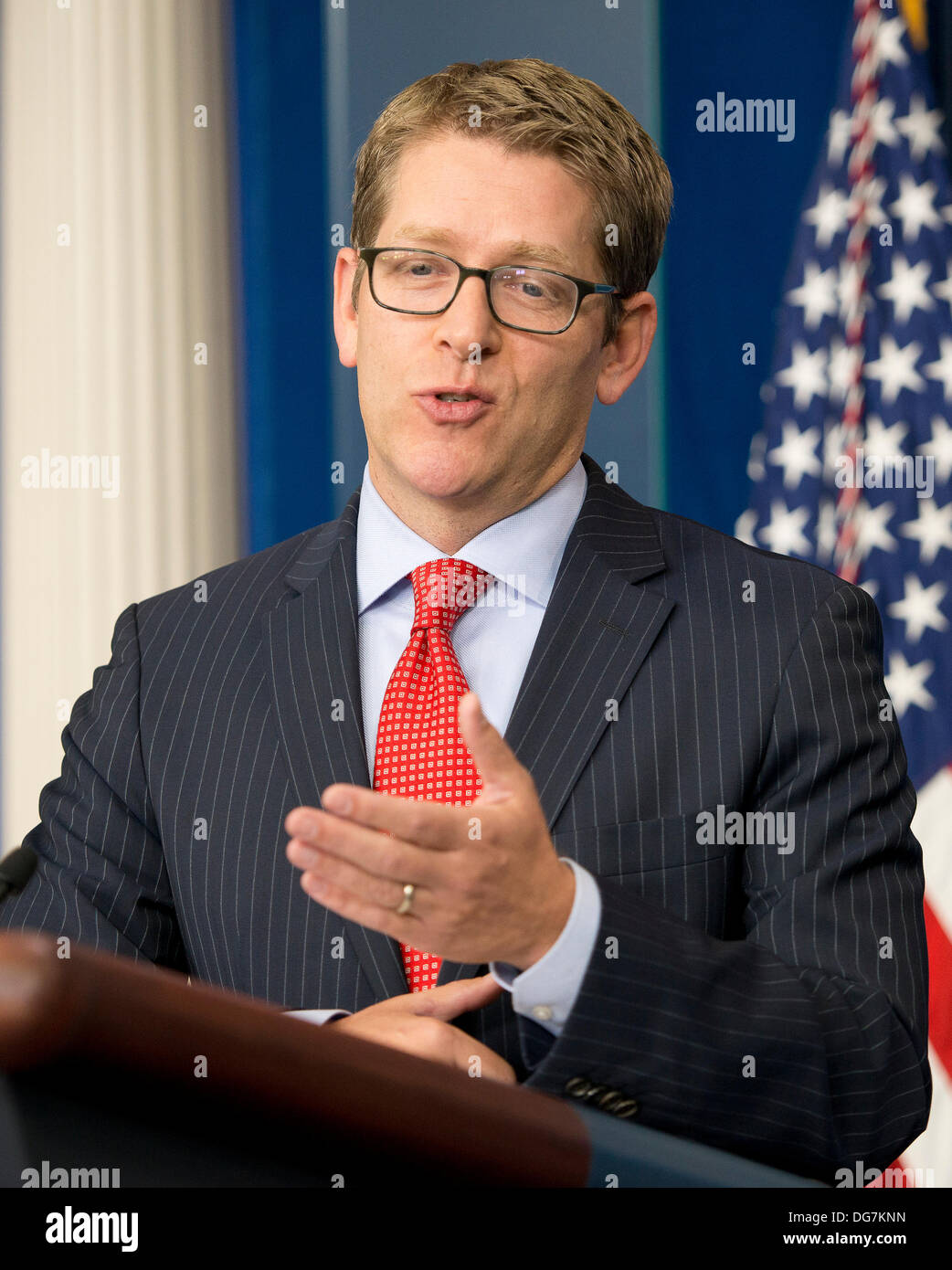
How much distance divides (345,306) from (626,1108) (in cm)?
126

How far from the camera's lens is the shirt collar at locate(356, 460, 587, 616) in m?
1.91

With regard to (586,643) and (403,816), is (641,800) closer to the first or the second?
(586,643)

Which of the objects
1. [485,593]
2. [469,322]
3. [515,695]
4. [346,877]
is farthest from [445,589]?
[346,877]

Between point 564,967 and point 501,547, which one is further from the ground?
point 501,547

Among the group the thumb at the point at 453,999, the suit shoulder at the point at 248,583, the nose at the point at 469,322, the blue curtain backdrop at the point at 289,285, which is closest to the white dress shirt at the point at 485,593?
the suit shoulder at the point at 248,583

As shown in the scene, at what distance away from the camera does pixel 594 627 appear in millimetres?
1826

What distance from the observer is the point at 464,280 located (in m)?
1.85

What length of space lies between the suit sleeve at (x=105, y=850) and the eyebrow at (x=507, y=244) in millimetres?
691

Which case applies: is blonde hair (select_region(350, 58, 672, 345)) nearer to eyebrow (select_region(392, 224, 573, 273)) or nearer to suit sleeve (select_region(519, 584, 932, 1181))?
eyebrow (select_region(392, 224, 573, 273))

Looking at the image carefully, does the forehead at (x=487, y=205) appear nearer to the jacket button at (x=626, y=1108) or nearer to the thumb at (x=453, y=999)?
the thumb at (x=453, y=999)

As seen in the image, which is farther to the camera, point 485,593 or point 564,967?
point 485,593

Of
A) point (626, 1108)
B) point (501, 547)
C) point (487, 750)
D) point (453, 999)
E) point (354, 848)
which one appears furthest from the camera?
point (501, 547)
